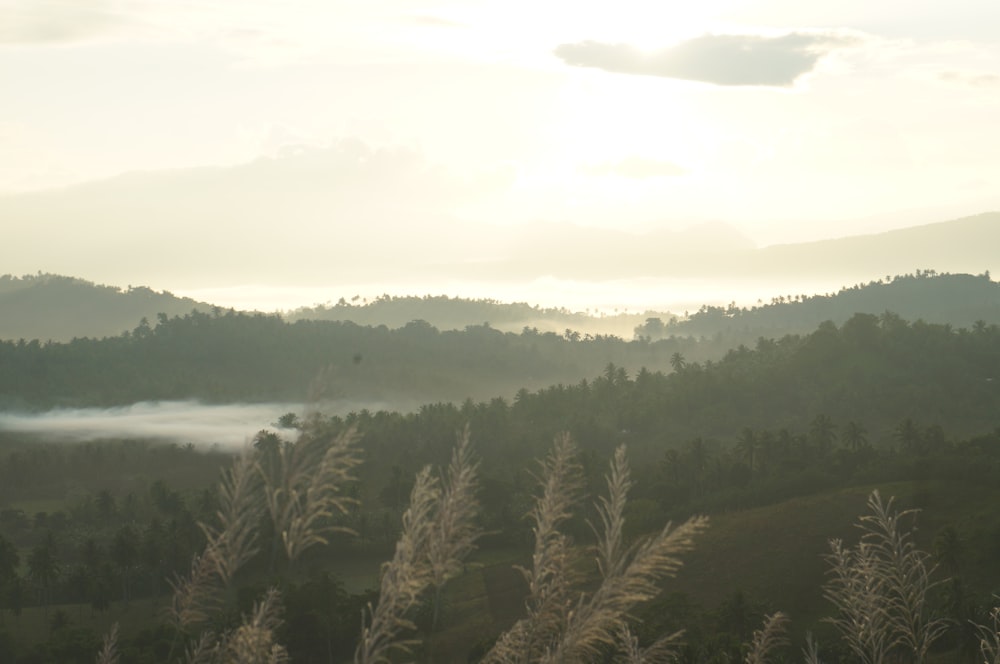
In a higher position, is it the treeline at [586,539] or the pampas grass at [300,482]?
the pampas grass at [300,482]

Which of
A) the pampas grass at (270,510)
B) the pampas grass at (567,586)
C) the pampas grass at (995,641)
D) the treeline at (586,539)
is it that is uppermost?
the pampas grass at (270,510)

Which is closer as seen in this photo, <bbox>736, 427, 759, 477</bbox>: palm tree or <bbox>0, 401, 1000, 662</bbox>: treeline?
<bbox>0, 401, 1000, 662</bbox>: treeline

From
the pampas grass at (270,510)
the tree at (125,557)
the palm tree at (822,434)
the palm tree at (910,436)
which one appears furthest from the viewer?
the palm tree at (822,434)

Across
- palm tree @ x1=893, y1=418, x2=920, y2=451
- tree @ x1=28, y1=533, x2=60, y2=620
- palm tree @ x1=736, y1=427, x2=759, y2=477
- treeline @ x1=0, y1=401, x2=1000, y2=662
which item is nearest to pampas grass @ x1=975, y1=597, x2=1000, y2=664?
treeline @ x1=0, y1=401, x2=1000, y2=662

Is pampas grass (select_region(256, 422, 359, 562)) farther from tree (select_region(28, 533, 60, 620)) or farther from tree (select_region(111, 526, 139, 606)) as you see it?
tree (select_region(28, 533, 60, 620))

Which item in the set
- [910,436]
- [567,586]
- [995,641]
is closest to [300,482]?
[567,586]

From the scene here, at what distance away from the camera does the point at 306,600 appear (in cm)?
11231

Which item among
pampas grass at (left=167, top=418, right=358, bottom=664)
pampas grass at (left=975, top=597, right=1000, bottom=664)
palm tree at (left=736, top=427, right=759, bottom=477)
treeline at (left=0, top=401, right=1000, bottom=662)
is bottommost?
treeline at (left=0, top=401, right=1000, bottom=662)

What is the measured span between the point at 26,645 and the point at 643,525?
75.3 metres

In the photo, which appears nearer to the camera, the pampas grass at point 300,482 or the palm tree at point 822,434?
the pampas grass at point 300,482

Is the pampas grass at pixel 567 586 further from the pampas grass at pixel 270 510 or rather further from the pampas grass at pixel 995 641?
the pampas grass at pixel 995 641

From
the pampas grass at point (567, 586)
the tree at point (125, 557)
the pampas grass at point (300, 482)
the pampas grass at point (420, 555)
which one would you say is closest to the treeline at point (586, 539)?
the tree at point (125, 557)

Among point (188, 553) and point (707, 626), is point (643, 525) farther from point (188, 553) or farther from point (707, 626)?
point (188, 553)

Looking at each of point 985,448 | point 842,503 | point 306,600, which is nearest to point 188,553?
point 306,600
